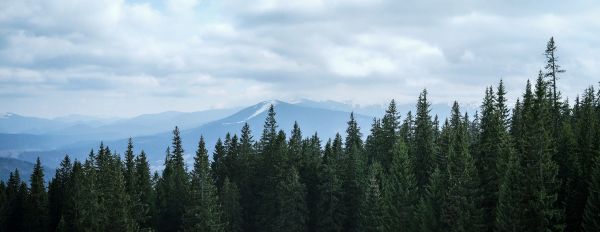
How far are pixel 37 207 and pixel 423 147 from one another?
62.5 metres

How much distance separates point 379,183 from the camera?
228 feet

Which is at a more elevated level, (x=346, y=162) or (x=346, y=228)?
(x=346, y=162)

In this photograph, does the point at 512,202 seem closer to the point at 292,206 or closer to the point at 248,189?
the point at 292,206

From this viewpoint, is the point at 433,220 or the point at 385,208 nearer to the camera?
the point at 433,220

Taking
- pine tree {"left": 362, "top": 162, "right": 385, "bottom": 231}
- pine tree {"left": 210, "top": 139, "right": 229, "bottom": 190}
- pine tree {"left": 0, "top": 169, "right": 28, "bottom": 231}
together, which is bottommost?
pine tree {"left": 0, "top": 169, "right": 28, "bottom": 231}

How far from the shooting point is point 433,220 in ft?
159

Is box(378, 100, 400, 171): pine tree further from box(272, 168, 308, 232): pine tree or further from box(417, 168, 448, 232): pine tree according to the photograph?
box(417, 168, 448, 232): pine tree

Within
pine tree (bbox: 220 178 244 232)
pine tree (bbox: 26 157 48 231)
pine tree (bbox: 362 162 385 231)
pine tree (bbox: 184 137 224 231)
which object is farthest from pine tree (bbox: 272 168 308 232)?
pine tree (bbox: 26 157 48 231)

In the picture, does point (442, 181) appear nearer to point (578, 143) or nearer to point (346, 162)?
point (578, 143)

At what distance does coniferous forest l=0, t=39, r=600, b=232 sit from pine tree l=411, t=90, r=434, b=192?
134 mm

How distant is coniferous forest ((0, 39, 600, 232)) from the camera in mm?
40000

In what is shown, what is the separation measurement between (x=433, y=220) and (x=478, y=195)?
468 centimetres

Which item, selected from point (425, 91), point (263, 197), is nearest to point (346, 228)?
point (263, 197)

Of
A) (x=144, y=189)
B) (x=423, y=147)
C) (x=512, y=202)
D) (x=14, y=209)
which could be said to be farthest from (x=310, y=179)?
(x=14, y=209)
